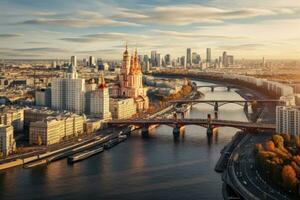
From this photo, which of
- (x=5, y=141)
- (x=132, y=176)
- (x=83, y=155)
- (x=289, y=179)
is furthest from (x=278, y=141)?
(x=5, y=141)

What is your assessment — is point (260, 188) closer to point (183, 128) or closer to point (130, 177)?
point (130, 177)

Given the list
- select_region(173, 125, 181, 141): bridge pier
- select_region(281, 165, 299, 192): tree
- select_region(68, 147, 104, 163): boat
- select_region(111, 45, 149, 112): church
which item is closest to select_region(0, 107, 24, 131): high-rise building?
select_region(68, 147, 104, 163): boat

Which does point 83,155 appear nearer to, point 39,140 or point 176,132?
point 39,140

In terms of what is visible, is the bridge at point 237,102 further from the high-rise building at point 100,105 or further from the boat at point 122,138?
the boat at point 122,138

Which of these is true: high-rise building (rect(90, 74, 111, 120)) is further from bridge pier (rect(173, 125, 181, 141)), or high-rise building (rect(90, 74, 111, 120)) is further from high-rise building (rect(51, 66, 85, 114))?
bridge pier (rect(173, 125, 181, 141))

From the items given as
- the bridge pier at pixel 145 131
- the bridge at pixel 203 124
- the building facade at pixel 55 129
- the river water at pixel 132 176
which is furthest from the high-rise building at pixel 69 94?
the river water at pixel 132 176

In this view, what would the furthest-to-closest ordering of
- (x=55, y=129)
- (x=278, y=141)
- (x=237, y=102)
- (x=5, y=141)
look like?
(x=237, y=102)
(x=55, y=129)
(x=5, y=141)
(x=278, y=141)

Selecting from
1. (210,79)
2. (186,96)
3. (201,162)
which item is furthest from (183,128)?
(210,79)
